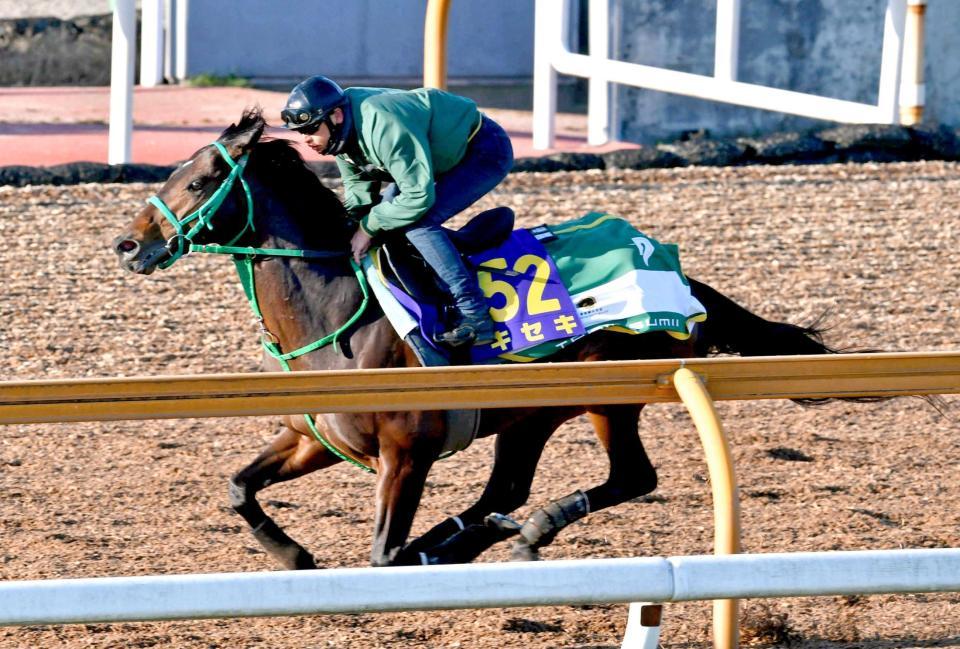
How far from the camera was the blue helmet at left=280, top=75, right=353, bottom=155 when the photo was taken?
15.1 feet

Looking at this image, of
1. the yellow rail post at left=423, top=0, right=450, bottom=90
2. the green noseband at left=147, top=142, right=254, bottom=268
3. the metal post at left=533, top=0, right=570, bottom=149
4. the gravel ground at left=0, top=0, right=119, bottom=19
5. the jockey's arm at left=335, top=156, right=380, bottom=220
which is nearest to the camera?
the green noseband at left=147, top=142, right=254, bottom=268

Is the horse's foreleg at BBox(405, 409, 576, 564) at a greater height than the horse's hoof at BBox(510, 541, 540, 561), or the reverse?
the horse's foreleg at BBox(405, 409, 576, 564)

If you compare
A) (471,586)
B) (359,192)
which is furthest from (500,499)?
(471,586)

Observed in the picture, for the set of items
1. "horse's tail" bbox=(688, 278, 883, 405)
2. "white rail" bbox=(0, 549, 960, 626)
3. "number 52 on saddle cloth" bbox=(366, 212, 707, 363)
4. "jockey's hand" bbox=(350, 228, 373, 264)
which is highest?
"jockey's hand" bbox=(350, 228, 373, 264)

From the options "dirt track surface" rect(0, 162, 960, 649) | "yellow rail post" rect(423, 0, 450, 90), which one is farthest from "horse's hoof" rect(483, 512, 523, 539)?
"yellow rail post" rect(423, 0, 450, 90)

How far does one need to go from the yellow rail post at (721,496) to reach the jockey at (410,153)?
4.39 feet

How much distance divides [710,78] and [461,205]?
532 cm

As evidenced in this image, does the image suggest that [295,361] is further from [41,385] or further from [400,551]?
A: [41,385]

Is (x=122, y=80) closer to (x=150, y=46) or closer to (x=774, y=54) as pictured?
(x=150, y=46)

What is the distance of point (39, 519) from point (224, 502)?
0.66 meters

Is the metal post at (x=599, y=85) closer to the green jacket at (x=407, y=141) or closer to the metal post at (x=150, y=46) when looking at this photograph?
the metal post at (x=150, y=46)

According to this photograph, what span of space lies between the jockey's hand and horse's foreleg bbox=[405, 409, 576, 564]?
0.71 meters

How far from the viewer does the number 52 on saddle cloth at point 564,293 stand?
15.5 feet

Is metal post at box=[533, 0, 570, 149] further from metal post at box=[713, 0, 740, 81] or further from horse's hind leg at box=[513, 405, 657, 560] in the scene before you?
horse's hind leg at box=[513, 405, 657, 560]
